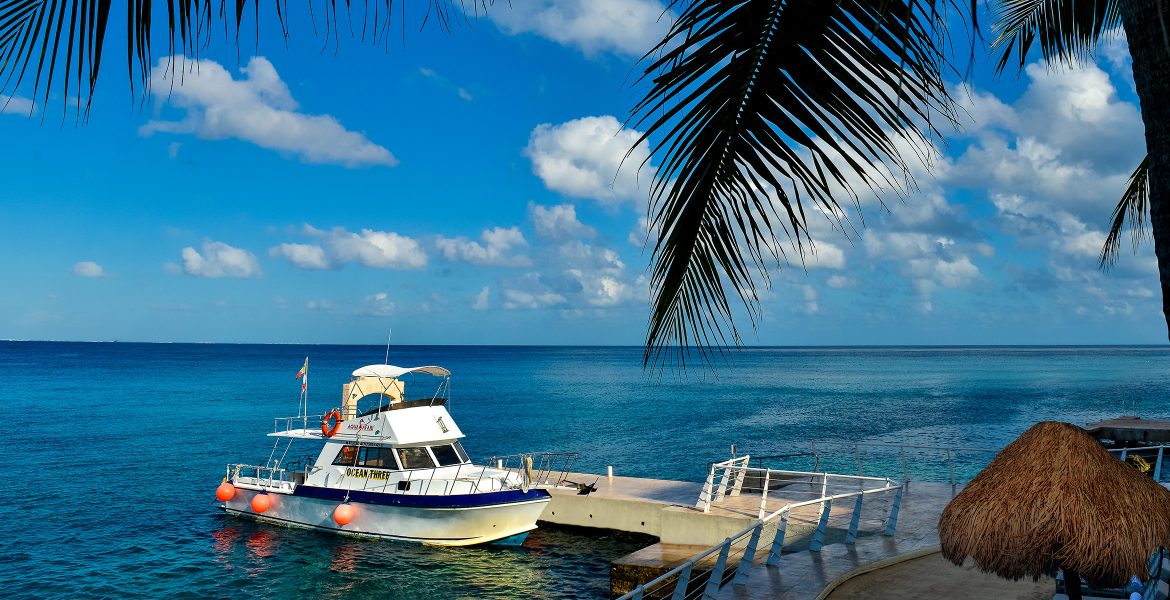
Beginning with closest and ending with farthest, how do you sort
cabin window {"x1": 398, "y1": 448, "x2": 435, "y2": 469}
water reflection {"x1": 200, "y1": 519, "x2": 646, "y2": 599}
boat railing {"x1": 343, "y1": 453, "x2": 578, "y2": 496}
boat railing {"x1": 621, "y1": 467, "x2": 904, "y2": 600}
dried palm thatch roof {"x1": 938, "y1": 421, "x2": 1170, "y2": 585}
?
dried palm thatch roof {"x1": 938, "y1": 421, "x2": 1170, "y2": 585}
boat railing {"x1": 621, "y1": 467, "x2": 904, "y2": 600}
water reflection {"x1": 200, "y1": 519, "x2": 646, "y2": 599}
boat railing {"x1": 343, "y1": 453, "x2": 578, "y2": 496}
cabin window {"x1": 398, "y1": 448, "x2": 435, "y2": 469}

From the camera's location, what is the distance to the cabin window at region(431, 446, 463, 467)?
26.2 m

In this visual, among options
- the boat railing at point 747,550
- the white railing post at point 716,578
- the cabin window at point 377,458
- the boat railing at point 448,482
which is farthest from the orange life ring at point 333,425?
the white railing post at point 716,578

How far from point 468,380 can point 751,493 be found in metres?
113

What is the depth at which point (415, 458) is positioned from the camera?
2586 centimetres

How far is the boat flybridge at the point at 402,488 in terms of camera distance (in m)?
24.3

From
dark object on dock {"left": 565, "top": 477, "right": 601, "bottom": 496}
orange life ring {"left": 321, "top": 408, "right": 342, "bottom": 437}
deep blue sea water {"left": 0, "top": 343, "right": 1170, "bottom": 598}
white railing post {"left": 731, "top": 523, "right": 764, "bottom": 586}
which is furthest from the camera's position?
dark object on dock {"left": 565, "top": 477, "right": 601, "bottom": 496}

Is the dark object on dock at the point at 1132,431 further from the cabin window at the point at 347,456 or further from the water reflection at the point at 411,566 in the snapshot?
the cabin window at the point at 347,456

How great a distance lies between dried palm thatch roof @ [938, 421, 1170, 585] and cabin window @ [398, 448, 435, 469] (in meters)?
20.1

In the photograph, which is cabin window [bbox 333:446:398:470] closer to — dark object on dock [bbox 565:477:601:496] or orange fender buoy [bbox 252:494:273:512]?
orange fender buoy [bbox 252:494:273:512]

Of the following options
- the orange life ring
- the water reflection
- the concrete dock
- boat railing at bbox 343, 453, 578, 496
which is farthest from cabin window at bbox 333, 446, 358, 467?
the concrete dock

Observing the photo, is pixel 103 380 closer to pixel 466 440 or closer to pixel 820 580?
pixel 466 440

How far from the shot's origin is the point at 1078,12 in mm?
5188

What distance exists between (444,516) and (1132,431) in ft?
118

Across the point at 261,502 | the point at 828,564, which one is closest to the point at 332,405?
the point at 261,502
